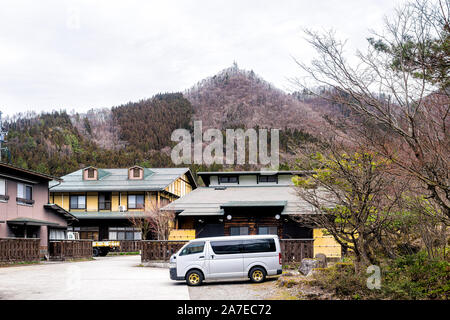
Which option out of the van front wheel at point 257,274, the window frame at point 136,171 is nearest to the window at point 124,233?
the window frame at point 136,171

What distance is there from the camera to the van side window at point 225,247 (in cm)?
1623

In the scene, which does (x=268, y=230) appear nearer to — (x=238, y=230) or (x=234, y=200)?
(x=238, y=230)

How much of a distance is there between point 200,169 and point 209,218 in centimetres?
5447

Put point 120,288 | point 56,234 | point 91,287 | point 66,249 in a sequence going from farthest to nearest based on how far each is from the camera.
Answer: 1. point 56,234
2. point 66,249
3. point 91,287
4. point 120,288

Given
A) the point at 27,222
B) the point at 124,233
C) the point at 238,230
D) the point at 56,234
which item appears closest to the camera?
the point at 238,230

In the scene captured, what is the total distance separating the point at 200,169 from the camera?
8438 centimetres

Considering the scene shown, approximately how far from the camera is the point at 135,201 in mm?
51375

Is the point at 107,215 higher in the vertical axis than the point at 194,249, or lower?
lower

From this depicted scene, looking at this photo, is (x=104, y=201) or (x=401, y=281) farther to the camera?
(x=104, y=201)

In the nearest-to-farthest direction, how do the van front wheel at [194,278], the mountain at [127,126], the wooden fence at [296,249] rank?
the van front wheel at [194,278] < the wooden fence at [296,249] < the mountain at [127,126]

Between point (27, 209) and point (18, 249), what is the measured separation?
6427mm

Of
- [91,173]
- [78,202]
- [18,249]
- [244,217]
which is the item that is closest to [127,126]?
[91,173]

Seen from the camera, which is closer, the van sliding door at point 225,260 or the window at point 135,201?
the van sliding door at point 225,260

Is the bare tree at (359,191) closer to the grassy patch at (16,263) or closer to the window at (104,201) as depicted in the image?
the grassy patch at (16,263)
